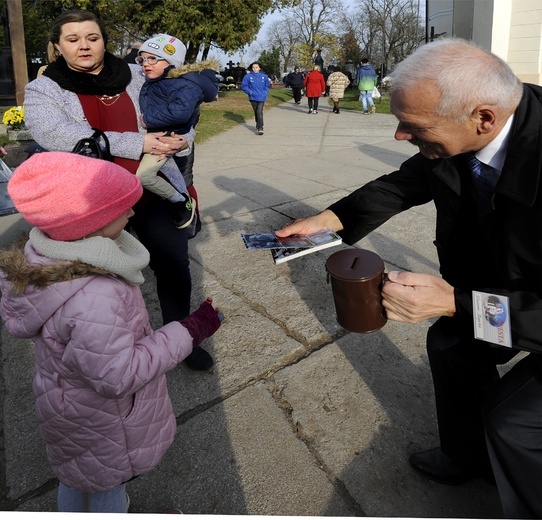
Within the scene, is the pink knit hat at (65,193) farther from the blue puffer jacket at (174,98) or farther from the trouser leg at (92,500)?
the blue puffer jacket at (174,98)

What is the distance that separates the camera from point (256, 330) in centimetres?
324

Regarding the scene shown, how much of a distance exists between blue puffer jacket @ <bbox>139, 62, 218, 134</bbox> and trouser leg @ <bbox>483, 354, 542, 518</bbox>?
7.15ft

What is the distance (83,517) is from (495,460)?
1.34 meters

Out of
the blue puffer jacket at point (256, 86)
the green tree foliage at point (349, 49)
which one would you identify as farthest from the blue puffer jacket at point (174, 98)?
the green tree foliage at point (349, 49)

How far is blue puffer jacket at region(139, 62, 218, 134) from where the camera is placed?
8.82 feet

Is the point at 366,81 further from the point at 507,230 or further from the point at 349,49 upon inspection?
the point at 349,49

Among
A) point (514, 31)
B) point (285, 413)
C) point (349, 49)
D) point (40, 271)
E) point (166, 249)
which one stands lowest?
point (285, 413)

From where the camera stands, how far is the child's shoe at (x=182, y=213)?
2.63 m

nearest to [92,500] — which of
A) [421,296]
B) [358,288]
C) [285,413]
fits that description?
[285,413]

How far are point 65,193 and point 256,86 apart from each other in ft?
38.0

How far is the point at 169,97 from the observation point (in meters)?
2.78

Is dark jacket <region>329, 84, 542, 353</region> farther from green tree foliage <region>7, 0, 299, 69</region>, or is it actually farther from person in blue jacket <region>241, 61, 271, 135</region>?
green tree foliage <region>7, 0, 299, 69</region>

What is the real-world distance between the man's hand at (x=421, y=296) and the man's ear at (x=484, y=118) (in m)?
0.55

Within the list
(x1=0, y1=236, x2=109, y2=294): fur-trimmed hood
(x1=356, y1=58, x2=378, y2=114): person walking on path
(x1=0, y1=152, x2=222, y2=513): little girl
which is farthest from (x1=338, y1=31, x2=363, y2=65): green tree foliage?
(x1=0, y1=236, x2=109, y2=294): fur-trimmed hood
